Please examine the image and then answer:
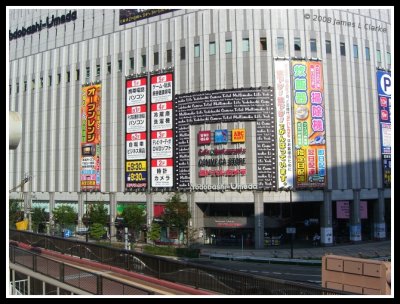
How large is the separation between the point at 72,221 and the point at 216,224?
22.3 meters

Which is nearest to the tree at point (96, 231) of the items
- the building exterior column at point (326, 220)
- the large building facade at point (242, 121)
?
the large building facade at point (242, 121)

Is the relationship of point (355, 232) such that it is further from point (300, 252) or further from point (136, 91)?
point (136, 91)

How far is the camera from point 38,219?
66938 millimetres

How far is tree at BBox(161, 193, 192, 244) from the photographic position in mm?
52062

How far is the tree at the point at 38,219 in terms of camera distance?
67.0 m

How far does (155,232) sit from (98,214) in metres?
9.58

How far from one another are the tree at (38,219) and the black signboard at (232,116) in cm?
2476

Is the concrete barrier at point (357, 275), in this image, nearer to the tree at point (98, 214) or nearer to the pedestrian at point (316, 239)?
the pedestrian at point (316, 239)

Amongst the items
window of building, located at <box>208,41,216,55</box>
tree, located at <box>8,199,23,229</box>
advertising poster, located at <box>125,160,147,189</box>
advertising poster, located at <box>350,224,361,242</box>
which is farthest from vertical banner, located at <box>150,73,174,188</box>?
advertising poster, located at <box>350,224,361,242</box>

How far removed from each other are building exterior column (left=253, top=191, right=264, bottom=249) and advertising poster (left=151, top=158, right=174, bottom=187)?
11062 millimetres

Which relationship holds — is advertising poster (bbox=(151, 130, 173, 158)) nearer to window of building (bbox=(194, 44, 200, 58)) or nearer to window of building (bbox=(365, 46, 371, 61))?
window of building (bbox=(194, 44, 200, 58))

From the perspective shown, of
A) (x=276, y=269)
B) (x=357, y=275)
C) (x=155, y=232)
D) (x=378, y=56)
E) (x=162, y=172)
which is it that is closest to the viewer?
(x=357, y=275)

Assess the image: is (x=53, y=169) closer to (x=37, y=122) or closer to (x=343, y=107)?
(x=37, y=122)

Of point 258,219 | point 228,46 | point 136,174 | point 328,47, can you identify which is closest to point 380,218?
point 258,219
